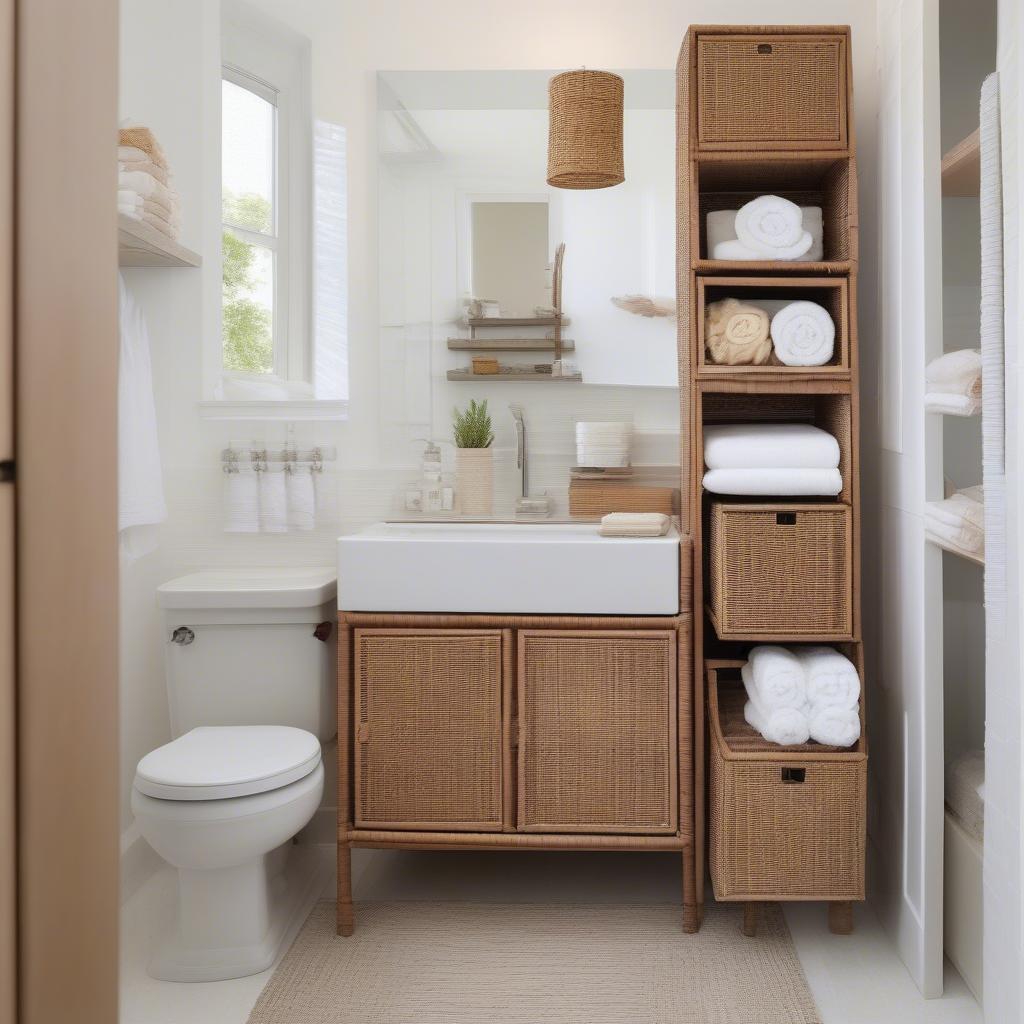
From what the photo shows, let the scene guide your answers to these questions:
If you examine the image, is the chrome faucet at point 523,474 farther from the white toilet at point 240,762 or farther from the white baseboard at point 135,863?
the white baseboard at point 135,863

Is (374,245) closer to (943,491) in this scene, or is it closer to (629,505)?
(629,505)

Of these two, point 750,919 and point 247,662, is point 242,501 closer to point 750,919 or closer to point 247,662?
point 247,662

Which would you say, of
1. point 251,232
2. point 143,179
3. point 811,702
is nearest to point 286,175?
point 251,232

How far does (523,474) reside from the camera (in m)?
2.75

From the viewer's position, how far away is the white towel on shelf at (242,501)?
273 cm

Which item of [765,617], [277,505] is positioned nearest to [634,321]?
[765,617]

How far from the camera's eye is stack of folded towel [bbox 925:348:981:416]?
1.74m

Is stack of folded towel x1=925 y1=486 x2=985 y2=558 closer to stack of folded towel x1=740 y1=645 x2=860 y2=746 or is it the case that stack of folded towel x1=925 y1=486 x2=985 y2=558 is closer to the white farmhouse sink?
stack of folded towel x1=740 y1=645 x2=860 y2=746

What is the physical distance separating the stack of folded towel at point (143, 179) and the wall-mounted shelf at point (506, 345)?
84 cm

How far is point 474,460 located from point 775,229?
1.01m

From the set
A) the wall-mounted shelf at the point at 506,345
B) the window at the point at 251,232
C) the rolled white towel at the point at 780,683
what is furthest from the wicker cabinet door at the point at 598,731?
the window at the point at 251,232

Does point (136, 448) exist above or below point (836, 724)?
above

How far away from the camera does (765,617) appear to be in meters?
2.19

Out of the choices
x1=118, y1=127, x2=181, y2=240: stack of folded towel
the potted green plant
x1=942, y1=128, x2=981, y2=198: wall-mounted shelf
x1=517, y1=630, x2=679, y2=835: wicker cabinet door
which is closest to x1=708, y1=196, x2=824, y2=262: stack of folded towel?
x1=942, y1=128, x2=981, y2=198: wall-mounted shelf
